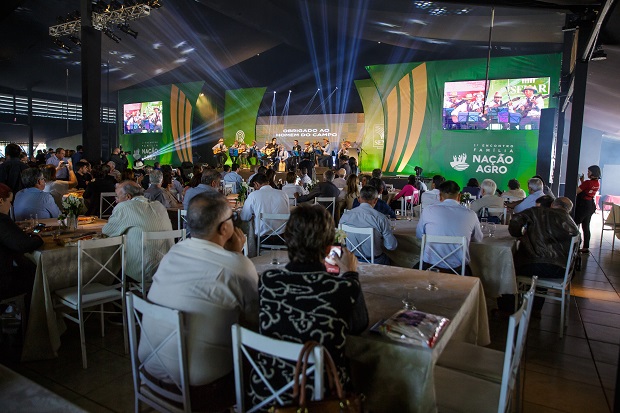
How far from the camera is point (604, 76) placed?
813cm

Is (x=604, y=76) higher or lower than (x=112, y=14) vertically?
lower

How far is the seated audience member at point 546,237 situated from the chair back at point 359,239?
1.44 meters

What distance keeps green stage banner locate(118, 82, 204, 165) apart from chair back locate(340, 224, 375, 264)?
54.8ft

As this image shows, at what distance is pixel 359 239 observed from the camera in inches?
152

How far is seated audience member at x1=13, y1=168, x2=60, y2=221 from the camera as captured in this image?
14.2 feet

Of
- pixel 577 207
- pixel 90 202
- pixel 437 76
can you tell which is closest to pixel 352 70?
pixel 437 76

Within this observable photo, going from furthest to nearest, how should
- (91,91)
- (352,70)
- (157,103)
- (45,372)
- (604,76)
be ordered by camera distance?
(157,103), (352,70), (91,91), (604,76), (45,372)

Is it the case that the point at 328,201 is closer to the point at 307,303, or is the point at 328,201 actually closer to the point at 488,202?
the point at 488,202

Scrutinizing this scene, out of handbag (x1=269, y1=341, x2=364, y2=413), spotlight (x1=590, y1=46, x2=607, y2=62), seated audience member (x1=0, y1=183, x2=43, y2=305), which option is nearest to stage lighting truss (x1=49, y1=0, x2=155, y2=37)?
seated audience member (x1=0, y1=183, x2=43, y2=305)

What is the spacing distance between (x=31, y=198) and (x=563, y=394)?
16.5 feet

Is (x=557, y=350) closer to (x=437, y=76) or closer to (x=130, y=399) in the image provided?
(x=130, y=399)

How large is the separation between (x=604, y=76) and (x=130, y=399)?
9.59 m

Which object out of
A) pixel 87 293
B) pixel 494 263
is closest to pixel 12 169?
pixel 87 293

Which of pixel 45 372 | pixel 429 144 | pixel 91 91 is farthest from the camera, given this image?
pixel 429 144
